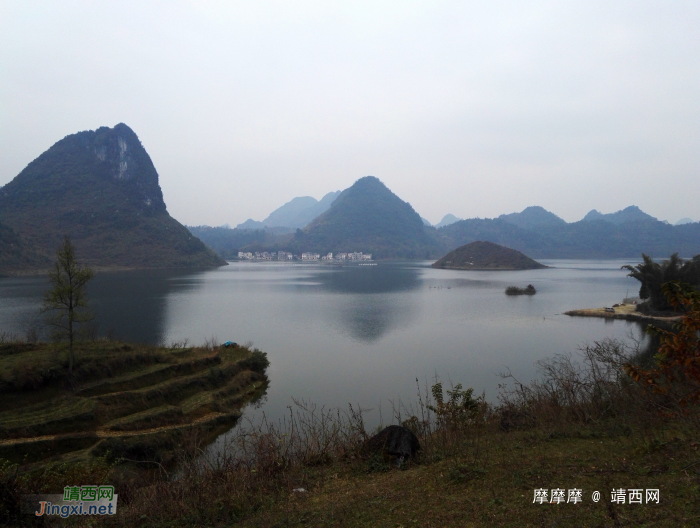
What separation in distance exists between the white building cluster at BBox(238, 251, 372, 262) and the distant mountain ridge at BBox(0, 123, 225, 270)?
41.8 m

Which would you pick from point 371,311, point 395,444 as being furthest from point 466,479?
point 371,311

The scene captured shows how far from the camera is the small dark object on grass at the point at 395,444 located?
23.5 feet

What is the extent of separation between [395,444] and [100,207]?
485 feet

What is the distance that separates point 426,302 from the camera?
160ft

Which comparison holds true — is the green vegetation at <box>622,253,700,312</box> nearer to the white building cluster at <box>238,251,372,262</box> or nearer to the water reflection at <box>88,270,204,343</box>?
the water reflection at <box>88,270,204,343</box>

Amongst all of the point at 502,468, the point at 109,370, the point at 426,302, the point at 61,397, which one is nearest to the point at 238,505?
the point at 502,468

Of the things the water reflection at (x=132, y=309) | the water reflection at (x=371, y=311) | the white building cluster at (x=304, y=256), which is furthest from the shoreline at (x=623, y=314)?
the white building cluster at (x=304, y=256)

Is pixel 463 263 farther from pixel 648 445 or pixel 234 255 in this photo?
pixel 648 445

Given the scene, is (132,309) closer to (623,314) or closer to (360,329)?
(360,329)

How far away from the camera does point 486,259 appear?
124500 millimetres

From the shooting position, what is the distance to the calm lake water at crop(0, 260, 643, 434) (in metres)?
19.6

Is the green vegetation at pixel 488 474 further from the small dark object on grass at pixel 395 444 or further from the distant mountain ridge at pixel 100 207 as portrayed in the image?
the distant mountain ridge at pixel 100 207

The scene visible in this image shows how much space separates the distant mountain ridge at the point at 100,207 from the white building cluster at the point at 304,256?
41757mm

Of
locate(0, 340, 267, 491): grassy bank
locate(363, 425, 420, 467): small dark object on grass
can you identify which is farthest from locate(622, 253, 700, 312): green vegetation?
locate(363, 425, 420, 467): small dark object on grass
